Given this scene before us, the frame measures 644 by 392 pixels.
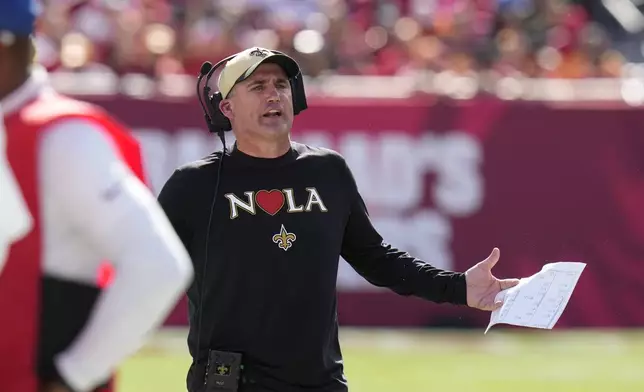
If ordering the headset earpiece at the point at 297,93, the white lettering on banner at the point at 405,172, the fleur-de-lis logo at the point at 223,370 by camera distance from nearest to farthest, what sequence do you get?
1. the fleur-de-lis logo at the point at 223,370
2. the headset earpiece at the point at 297,93
3. the white lettering on banner at the point at 405,172

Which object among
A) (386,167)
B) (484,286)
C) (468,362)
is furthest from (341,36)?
(484,286)

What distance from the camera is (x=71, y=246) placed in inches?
120

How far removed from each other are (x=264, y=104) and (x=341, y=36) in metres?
10.5

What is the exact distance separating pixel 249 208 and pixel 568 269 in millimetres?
1111

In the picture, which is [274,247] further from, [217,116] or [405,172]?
[405,172]

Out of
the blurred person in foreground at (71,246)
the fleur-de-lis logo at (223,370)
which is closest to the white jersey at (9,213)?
the blurred person in foreground at (71,246)

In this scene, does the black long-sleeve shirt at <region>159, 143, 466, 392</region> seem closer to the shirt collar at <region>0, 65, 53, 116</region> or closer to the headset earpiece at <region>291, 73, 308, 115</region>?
the headset earpiece at <region>291, 73, 308, 115</region>

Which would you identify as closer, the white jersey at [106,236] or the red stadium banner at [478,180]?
the white jersey at [106,236]

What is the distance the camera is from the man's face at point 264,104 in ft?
15.7

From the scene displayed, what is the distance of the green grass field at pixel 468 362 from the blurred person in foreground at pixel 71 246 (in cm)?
697

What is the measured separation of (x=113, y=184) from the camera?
2.95 meters

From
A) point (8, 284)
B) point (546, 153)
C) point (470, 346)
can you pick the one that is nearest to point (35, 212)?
point (8, 284)

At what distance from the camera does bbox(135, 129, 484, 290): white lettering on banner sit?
13086 mm

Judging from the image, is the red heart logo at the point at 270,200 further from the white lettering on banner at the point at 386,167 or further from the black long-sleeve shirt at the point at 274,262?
the white lettering on banner at the point at 386,167
